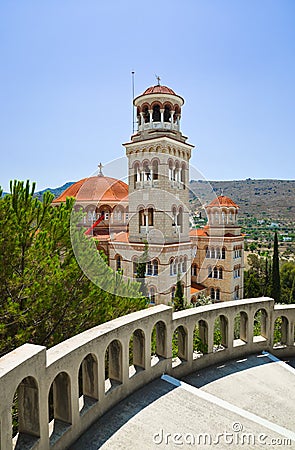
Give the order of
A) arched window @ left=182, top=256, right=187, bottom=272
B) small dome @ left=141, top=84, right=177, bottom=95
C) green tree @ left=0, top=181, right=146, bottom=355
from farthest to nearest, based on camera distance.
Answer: arched window @ left=182, top=256, right=187, bottom=272
small dome @ left=141, top=84, right=177, bottom=95
green tree @ left=0, top=181, right=146, bottom=355

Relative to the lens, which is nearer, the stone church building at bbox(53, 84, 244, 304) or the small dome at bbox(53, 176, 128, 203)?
the stone church building at bbox(53, 84, 244, 304)

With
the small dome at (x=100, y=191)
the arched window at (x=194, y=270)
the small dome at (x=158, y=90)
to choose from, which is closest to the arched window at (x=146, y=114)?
the small dome at (x=158, y=90)

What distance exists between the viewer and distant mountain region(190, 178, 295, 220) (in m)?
122

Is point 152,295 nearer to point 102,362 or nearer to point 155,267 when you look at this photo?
point 155,267

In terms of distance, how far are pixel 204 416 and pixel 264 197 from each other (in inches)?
5307

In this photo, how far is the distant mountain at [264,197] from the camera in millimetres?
121631

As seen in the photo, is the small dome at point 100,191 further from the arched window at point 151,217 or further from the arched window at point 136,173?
the arched window at point 136,173

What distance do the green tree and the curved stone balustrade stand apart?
293 centimetres

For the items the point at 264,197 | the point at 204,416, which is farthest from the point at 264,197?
the point at 204,416

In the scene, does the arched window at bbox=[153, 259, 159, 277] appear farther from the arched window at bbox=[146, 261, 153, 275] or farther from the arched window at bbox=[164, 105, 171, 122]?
the arched window at bbox=[164, 105, 171, 122]

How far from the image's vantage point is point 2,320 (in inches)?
328

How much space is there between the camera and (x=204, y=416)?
552 cm

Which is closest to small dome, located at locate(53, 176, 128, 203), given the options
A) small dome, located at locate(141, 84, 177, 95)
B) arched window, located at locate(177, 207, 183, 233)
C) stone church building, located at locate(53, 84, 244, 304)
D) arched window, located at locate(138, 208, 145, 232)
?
stone church building, located at locate(53, 84, 244, 304)

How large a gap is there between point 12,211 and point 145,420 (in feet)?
19.8
